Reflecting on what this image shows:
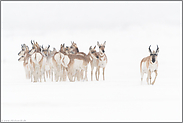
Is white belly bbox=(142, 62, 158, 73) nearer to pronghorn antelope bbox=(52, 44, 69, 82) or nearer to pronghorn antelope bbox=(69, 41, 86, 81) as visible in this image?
pronghorn antelope bbox=(69, 41, 86, 81)

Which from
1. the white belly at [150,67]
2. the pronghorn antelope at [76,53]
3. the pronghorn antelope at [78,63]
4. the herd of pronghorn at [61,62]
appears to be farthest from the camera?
the pronghorn antelope at [76,53]

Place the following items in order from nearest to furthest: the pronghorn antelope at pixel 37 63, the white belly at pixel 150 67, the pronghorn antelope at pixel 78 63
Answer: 1. the white belly at pixel 150 67
2. the pronghorn antelope at pixel 37 63
3. the pronghorn antelope at pixel 78 63

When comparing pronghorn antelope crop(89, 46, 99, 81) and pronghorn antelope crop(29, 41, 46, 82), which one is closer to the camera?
pronghorn antelope crop(29, 41, 46, 82)

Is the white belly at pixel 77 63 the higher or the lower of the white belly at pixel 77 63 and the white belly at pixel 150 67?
the higher

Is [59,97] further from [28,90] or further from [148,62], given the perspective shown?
[148,62]

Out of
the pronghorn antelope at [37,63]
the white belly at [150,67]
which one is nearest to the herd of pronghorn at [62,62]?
the pronghorn antelope at [37,63]

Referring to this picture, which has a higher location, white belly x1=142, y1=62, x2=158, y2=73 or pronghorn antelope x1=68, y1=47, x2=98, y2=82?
pronghorn antelope x1=68, y1=47, x2=98, y2=82

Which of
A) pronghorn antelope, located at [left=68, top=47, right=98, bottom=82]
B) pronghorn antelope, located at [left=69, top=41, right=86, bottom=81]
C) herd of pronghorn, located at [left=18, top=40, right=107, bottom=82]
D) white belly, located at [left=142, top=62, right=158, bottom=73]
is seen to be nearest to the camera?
white belly, located at [left=142, top=62, right=158, bottom=73]

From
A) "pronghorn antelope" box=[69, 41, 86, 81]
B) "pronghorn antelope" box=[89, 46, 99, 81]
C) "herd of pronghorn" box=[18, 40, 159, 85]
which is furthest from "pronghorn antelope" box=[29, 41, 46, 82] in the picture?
"pronghorn antelope" box=[89, 46, 99, 81]

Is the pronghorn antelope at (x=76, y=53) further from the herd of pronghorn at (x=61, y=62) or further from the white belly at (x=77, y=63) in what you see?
the white belly at (x=77, y=63)

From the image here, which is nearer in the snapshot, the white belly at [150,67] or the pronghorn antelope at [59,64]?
the white belly at [150,67]

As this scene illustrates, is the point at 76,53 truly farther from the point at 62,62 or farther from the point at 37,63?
the point at 37,63

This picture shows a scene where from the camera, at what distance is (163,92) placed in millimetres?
15367

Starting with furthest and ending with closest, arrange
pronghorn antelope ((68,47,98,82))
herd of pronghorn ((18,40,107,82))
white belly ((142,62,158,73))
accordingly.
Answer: pronghorn antelope ((68,47,98,82)) < herd of pronghorn ((18,40,107,82)) < white belly ((142,62,158,73))
